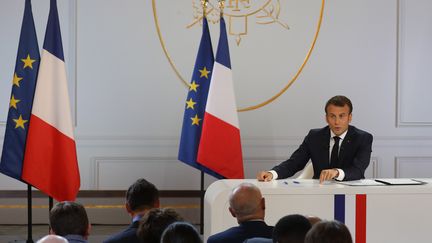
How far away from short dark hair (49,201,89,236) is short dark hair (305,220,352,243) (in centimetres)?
108

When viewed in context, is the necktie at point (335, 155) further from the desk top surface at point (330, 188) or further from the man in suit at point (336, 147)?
the desk top surface at point (330, 188)

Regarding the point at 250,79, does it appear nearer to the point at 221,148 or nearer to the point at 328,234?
the point at 221,148

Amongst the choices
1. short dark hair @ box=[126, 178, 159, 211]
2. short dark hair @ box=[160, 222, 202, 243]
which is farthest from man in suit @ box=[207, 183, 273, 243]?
short dark hair @ box=[160, 222, 202, 243]

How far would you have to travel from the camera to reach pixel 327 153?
4559 millimetres

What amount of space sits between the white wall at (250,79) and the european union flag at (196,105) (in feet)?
2.26

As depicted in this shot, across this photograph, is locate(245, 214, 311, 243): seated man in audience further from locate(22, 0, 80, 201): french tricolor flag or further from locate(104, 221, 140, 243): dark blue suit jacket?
Answer: locate(22, 0, 80, 201): french tricolor flag

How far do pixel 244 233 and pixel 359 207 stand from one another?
118 centimetres

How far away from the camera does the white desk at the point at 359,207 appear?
148 inches

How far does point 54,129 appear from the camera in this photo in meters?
5.19

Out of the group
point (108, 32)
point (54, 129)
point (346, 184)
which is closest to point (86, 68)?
point (108, 32)

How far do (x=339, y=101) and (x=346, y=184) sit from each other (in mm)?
672

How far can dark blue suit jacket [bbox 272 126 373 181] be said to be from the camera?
443cm

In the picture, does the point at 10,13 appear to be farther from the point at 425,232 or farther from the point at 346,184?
the point at 425,232

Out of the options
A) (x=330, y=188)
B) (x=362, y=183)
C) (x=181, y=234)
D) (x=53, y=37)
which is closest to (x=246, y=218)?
(x=181, y=234)
